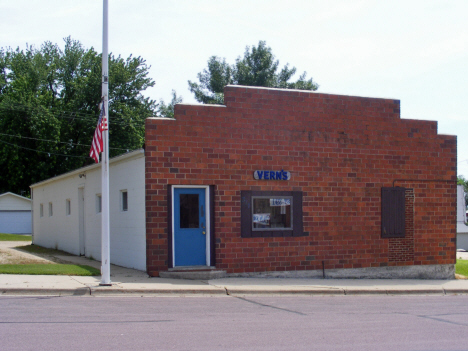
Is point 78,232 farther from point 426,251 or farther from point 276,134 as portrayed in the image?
point 426,251

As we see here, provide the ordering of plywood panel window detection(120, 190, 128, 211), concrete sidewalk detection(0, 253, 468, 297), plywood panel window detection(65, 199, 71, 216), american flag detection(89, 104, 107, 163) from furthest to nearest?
plywood panel window detection(65, 199, 71, 216) < plywood panel window detection(120, 190, 128, 211) < american flag detection(89, 104, 107, 163) < concrete sidewalk detection(0, 253, 468, 297)

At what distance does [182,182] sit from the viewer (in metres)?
14.8

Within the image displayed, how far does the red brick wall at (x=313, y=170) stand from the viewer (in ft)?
48.6

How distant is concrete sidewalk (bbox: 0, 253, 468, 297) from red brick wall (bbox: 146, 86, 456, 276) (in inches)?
30.2

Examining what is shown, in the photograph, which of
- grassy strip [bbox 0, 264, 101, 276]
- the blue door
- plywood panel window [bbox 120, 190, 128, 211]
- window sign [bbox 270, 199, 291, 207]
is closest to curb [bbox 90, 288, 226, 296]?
the blue door

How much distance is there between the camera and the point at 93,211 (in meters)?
19.7

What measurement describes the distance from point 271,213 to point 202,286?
11.1 ft

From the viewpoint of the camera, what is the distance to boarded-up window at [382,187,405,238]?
16.9 m

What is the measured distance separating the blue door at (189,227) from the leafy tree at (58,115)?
29827 millimetres

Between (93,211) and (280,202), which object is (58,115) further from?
(280,202)

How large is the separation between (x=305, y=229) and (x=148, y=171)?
4.83 m

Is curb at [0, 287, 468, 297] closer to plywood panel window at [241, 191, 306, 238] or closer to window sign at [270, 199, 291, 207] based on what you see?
plywood panel window at [241, 191, 306, 238]

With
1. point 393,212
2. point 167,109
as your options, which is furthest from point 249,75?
point 393,212

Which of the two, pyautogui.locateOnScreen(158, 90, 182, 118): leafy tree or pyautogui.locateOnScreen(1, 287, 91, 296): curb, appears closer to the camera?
pyautogui.locateOnScreen(1, 287, 91, 296): curb
